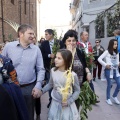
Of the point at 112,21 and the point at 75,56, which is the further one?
the point at 112,21

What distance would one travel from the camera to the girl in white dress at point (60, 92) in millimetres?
3115

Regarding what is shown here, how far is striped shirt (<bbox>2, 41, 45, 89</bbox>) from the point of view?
10.5 ft

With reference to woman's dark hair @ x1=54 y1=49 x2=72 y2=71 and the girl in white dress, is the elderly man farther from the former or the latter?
woman's dark hair @ x1=54 y1=49 x2=72 y2=71

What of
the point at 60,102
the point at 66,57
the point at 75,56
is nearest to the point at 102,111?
the point at 75,56

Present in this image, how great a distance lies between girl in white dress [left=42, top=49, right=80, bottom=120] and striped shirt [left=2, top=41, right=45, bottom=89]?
0.27 metres

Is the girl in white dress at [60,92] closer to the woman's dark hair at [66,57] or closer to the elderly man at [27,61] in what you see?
the woman's dark hair at [66,57]

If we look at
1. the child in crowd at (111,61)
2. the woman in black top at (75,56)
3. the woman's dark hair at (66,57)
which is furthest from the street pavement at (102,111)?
the woman's dark hair at (66,57)

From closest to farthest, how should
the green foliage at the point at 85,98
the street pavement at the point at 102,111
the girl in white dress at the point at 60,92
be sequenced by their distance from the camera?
the girl in white dress at the point at 60,92 → the green foliage at the point at 85,98 → the street pavement at the point at 102,111

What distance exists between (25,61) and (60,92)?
2.17 feet

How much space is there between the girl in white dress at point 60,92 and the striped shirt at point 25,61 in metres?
0.27

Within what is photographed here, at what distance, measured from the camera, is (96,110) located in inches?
211

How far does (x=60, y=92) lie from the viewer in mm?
3111

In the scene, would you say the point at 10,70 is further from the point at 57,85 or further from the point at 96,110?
the point at 96,110

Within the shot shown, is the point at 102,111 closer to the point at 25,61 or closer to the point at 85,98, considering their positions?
the point at 85,98
